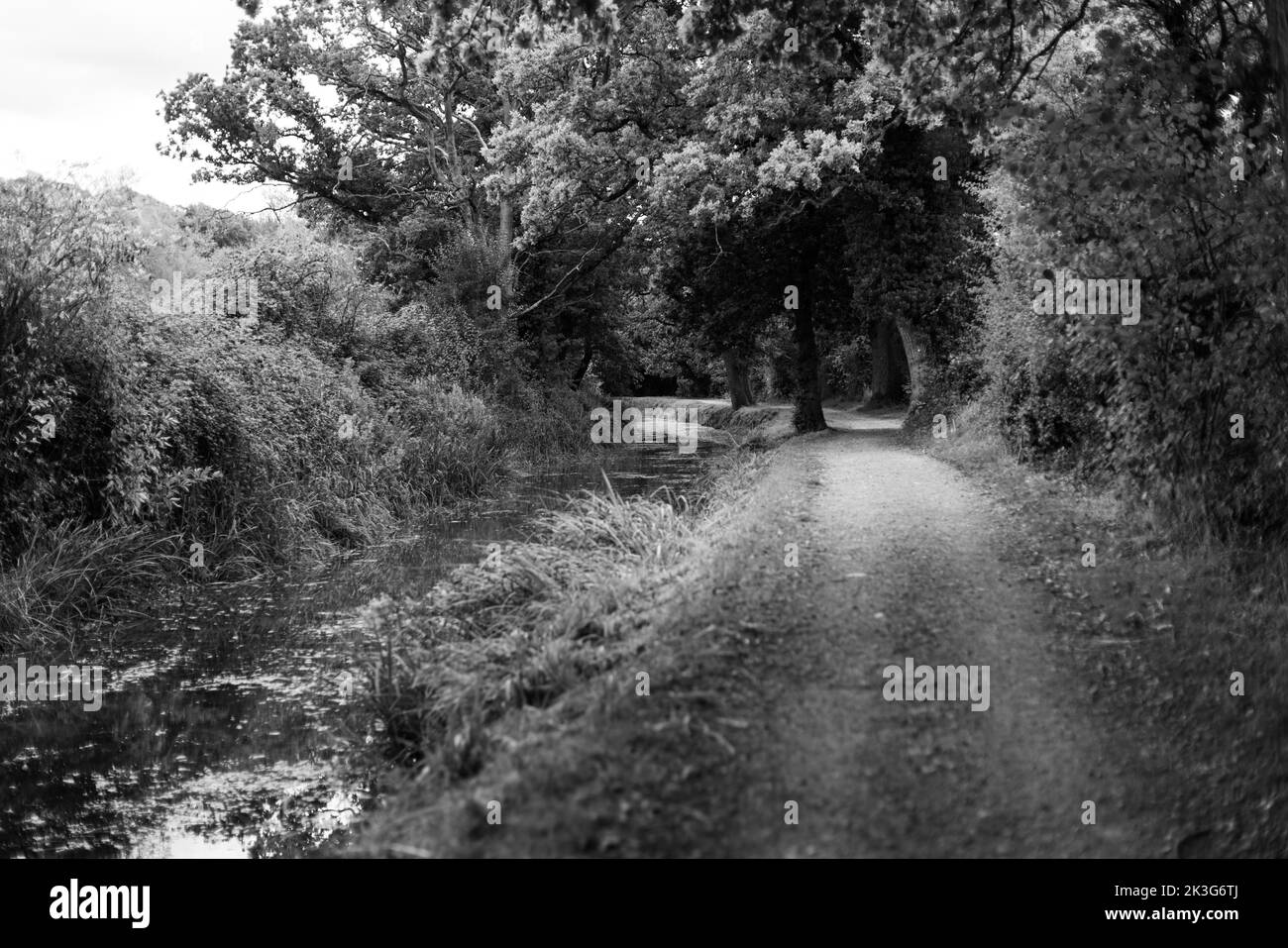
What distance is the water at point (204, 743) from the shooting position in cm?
708

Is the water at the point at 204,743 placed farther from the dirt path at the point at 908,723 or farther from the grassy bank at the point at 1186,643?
the grassy bank at the point at 1186,643

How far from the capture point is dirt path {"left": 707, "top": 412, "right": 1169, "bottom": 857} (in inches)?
202

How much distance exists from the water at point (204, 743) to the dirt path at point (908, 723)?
3.21 m

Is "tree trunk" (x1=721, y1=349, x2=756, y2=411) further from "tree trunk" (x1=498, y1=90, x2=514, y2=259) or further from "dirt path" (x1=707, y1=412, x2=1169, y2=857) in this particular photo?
"dirt path" (x1=707, y1=412, x2=1169, y2=857)

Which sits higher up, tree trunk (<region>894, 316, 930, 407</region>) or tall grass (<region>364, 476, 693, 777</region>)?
tree trunk (<region>894, 316, 930, 407</region>)

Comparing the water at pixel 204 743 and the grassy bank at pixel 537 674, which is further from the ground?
the grassy bank at pixel 537 674

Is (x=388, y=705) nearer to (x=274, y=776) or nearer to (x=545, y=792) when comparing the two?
(x=274, y=776)

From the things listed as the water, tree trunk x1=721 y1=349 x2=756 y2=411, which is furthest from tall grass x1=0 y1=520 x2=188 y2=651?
tree trunk x1=721 y1=349 x2=756 y2=411

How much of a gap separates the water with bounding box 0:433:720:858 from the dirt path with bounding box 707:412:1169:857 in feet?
10.5

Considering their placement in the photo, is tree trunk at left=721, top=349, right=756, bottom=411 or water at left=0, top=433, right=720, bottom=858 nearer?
water at left=0, top=433, right=720, bottom=858

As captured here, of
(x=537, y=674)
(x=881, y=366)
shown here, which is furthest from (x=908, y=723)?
(x=881, y=366)

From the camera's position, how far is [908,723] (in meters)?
6.23

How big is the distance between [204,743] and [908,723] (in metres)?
5.63

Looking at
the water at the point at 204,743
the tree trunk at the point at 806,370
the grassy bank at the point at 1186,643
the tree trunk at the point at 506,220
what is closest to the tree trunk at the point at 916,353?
the tree trunk at the point at 806,370
